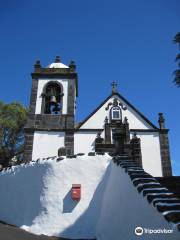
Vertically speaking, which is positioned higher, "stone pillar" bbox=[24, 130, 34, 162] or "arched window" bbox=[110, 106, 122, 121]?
"arched window" bbox=[110, 106, 122, 121]

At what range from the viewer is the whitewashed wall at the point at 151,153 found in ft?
52.3

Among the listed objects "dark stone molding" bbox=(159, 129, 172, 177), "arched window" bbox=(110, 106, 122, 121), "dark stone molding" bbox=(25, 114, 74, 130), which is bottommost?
"dark stone molding" bbox=(159, 129, 172, 177)

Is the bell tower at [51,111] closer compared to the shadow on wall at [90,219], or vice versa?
the shadow on wall at [90,219]

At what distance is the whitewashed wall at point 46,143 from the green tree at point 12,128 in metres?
8.08

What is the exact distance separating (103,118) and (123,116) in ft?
4.90

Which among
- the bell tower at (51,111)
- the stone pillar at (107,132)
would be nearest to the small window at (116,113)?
the stone pillar at (107,132)

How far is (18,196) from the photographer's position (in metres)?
8.32

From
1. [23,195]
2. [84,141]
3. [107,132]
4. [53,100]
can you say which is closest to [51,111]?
[53,100]

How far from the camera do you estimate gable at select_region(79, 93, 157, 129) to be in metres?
17.6

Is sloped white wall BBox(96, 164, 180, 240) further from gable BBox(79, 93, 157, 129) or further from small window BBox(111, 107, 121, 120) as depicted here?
small window BBox(111, 107, 121, 120)

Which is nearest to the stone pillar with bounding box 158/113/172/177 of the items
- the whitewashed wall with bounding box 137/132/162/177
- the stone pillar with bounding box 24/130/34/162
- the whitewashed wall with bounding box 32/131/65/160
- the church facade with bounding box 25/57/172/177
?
the church facade with bounding box 25/57/172/177

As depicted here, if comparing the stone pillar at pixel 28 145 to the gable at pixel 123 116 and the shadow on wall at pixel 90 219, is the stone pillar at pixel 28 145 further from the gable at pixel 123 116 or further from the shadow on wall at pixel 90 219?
the shadow on wall at pixel 90 219

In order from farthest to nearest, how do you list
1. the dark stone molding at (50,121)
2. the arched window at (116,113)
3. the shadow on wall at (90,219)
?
the arched window at (116,113) < the dark stone molding at (50,121) < the shadow on wall at (90,219)

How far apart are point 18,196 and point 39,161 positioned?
55.1 inches
